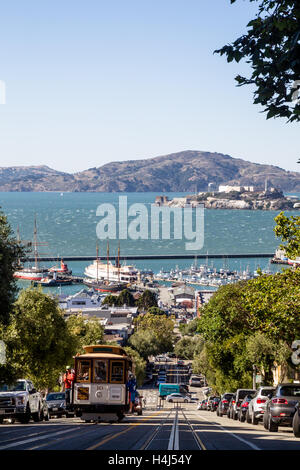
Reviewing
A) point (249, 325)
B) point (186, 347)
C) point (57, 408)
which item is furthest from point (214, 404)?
point (186, 347)

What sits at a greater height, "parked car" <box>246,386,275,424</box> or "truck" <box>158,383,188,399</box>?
"parked car" <box>246,386,275,424</box>

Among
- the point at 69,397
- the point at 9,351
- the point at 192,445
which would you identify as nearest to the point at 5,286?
Result: the point at 69,397

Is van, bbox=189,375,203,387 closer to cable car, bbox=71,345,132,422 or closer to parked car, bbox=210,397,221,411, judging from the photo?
parked car, bbox=210,397,221,411

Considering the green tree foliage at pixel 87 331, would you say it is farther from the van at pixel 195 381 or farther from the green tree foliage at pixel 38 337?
the van at pixel 195 381

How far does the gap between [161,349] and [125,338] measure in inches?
282

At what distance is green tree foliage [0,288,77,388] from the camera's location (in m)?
49.6

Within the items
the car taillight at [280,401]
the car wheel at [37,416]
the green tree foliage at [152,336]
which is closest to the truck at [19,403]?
the car wheel at [37,416]

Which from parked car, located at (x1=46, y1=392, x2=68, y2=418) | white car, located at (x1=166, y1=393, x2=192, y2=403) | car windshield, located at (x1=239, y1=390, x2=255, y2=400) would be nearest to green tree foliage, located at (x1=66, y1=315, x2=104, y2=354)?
white car, located at (x1=166, y1=393, x2=192, y2=403)

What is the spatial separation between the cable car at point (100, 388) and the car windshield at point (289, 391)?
22.6 ft

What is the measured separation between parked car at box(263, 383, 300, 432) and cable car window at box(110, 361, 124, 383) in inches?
260

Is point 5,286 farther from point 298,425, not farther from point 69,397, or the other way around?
point 298,425

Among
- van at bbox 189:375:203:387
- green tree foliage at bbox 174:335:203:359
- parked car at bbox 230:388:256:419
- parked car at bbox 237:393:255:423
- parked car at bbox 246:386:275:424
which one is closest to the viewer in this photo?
parked car at bbox 246:386:275:424
